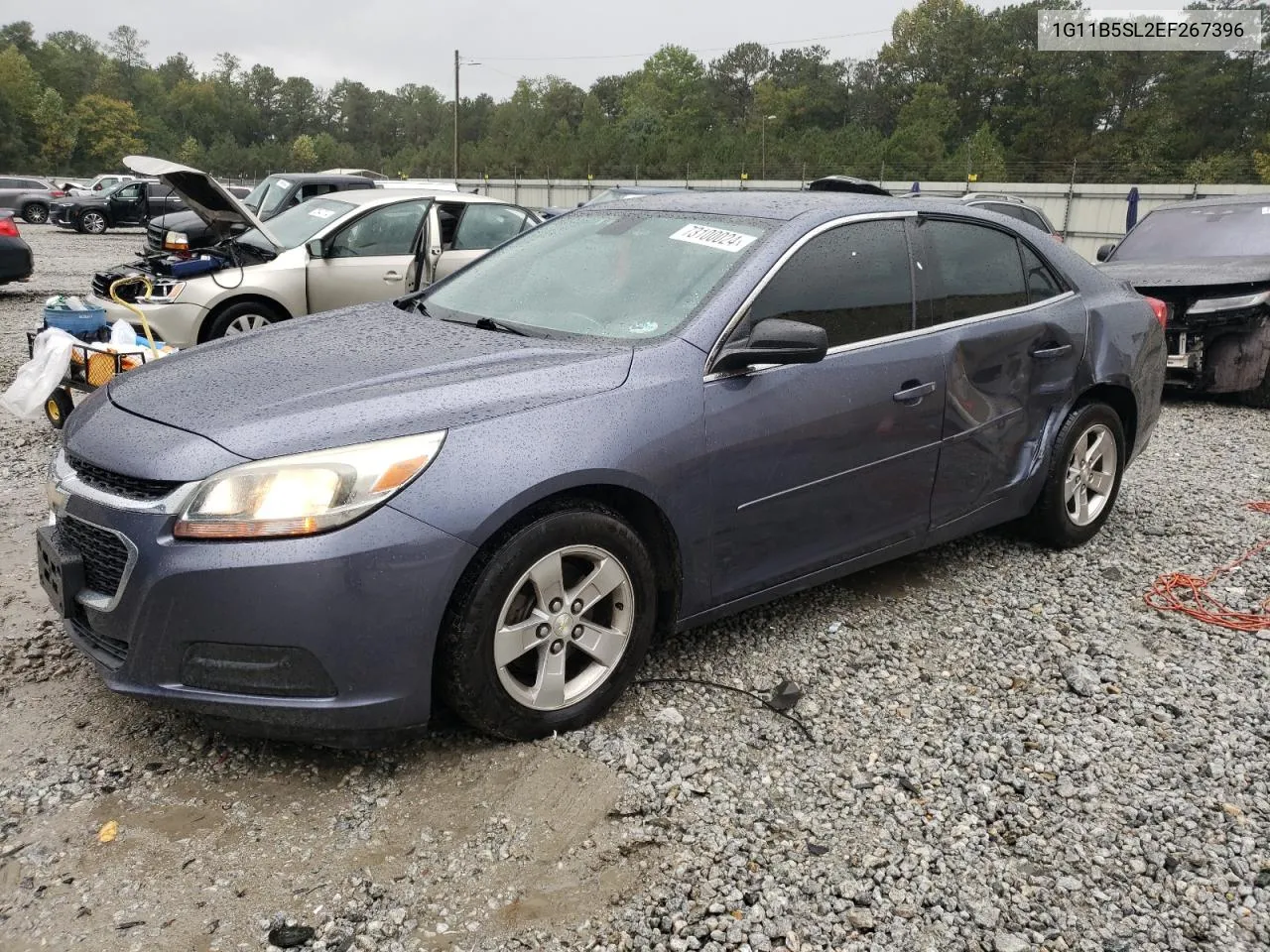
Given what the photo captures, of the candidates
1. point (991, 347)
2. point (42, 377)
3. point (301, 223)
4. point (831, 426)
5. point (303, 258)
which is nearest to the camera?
point (831, 426)

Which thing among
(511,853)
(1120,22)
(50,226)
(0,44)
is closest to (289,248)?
(511,853)

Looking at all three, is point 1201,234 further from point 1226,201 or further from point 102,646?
point 102,646

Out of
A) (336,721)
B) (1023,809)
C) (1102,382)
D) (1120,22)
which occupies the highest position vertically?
(1120,22)

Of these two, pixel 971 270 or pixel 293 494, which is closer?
pixel 293 494

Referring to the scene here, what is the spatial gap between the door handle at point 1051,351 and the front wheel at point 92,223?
97.0 ft

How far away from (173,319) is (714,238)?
5569 millimetres

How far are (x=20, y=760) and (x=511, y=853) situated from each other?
1.46m

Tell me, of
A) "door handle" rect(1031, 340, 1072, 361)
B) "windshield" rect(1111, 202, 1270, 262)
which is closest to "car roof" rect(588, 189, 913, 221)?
"door handle" rect(1031, 340, 1072, 361)

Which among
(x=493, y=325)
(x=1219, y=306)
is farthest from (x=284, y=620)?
(x=1219, y=306)

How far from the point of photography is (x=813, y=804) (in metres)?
2.78

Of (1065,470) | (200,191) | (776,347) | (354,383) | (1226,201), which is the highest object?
(1226,201)

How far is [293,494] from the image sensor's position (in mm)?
A: 2537

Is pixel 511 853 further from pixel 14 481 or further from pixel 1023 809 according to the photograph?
pixel 14 481

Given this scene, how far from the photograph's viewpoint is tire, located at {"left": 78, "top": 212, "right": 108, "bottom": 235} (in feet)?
91.5
